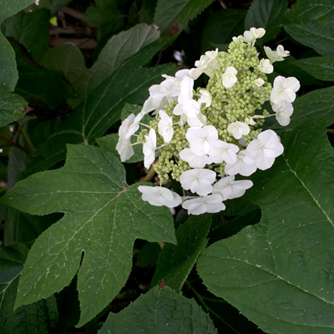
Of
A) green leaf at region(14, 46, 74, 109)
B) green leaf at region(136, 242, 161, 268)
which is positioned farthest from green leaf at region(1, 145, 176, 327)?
green leaf at region(136, 242, 161, 268)

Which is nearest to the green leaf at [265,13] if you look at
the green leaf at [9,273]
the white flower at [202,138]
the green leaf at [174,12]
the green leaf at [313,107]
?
the green leaf at [174,12]

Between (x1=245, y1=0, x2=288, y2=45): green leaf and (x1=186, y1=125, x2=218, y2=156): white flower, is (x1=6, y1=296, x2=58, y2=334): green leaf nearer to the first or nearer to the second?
(x1=186, y1=125, x2=218, y2=156): white flower

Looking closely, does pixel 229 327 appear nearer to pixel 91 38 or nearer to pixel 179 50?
pixel 179 50

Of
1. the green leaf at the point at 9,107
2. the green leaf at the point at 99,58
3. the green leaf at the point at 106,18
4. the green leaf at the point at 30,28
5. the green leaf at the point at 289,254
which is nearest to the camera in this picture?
the green leaf at the point at 289,254

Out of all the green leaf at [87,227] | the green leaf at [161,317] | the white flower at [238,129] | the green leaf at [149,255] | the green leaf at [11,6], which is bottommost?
the green leaf at [149,255]

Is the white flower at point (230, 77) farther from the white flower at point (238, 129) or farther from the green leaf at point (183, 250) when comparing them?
the green leaf at point (183, 250)

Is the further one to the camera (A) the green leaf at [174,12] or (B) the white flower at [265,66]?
(A) the green leaf at [174,12]
